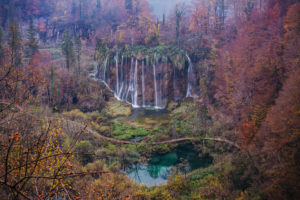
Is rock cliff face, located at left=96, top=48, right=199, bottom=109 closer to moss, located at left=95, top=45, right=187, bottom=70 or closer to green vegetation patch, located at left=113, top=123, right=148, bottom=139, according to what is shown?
moss, located at left=95, top=45, right=187, bottom=70

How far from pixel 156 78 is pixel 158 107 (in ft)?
12.0

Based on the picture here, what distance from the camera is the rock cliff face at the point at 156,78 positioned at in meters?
25.2

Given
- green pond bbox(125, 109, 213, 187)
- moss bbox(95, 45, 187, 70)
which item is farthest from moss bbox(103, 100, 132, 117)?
green pond bbox(125, 109, 213, 187)

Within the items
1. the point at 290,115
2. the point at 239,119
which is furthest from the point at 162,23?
the point at 290,115

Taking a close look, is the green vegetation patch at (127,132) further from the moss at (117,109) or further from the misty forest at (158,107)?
the moss at (117,109)

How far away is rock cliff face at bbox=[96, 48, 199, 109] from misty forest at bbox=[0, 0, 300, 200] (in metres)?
0.12

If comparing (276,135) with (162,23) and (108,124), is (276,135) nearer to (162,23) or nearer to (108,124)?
(108,124)

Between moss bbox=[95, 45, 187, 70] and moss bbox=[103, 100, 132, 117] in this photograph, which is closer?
moss bbox=[103, 100, 132, 117]

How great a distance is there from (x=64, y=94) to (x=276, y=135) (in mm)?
19853

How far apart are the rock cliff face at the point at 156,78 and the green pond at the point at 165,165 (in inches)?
414

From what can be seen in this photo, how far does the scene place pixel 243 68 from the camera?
1571cm

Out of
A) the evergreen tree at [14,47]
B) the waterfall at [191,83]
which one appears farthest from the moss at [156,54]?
the evergreen tree at [14,47]

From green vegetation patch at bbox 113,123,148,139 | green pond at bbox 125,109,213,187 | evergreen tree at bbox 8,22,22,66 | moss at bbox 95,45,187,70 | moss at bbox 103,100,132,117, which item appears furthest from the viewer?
moss at bbox 95,45,187,70

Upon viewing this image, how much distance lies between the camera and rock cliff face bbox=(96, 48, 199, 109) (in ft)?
82.7
